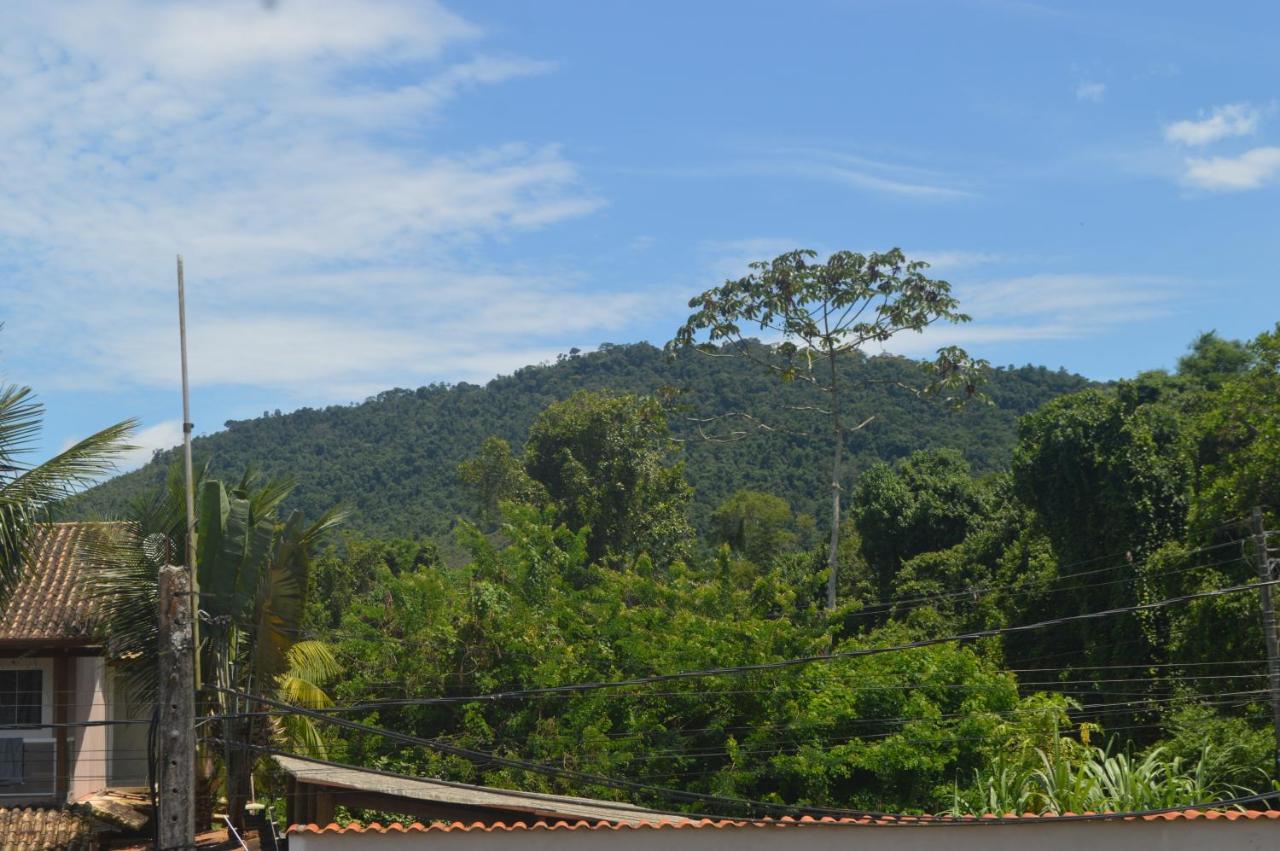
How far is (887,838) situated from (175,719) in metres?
6.65

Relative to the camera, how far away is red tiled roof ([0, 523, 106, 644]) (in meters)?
17.9

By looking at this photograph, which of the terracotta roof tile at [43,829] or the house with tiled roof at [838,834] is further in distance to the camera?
the terracotta roof tile at [43,829]

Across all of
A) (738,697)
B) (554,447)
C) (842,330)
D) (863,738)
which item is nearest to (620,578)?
(738,697)

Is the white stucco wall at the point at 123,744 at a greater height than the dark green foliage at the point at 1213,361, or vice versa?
the dark green foliage at the point at 1213,361

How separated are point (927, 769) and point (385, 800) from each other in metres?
8.41

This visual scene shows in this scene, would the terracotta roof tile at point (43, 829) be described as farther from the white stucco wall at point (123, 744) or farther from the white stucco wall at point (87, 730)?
the white stucco wall at point (123, 744)

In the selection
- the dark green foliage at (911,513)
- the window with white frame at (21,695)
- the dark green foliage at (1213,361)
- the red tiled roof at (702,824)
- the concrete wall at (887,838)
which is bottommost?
the concrete wall at (887,838)

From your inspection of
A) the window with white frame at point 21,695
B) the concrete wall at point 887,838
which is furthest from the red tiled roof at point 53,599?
the concrete wall at point 887,838

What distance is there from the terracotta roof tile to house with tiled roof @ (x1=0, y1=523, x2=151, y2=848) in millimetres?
17

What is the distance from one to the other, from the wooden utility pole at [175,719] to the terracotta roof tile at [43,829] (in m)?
9.44

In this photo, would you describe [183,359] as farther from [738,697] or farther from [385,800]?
[738,697]

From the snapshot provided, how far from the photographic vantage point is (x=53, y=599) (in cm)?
1875

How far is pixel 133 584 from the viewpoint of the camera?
17.1 m

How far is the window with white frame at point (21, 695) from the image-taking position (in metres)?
19.1
